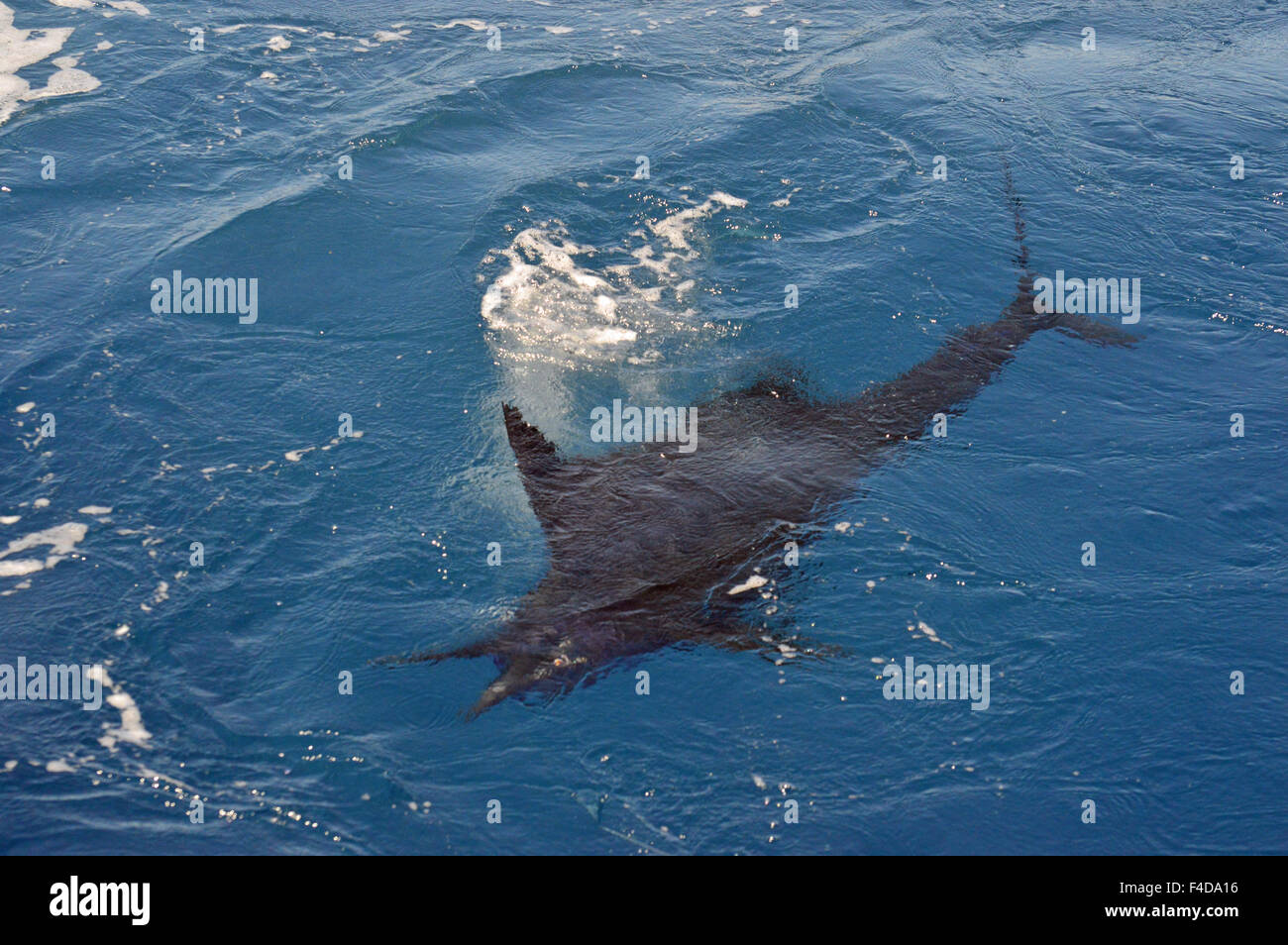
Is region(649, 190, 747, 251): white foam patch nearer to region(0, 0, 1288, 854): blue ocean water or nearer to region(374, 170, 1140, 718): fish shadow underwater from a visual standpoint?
region(0, 0, 1288, 854): blue ocean water

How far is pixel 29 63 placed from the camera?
30266mm

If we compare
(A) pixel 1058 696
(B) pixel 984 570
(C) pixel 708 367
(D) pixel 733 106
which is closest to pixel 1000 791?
(A) pixel 1058 696

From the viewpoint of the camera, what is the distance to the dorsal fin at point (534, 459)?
17.8 meters

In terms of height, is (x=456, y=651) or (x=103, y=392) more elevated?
(x=103, y=392)

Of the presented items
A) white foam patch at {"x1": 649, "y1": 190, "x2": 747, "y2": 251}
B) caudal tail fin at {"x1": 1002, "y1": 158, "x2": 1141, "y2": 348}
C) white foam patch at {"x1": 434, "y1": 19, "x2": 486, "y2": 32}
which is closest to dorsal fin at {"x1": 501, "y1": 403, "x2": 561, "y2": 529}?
white foam patch at {"x1": 649, "y1": 190, "x2": 747, "y2": 251}

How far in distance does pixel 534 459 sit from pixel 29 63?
74.5 ft

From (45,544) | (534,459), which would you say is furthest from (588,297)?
(45,544)

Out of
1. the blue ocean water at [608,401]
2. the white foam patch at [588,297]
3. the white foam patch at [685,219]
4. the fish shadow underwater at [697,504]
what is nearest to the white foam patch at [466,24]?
the blue ocean water at [608,401]

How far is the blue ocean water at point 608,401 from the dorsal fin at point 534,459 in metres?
0.28

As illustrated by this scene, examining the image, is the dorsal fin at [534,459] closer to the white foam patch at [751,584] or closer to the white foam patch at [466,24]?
the white foam patch at [751,584]

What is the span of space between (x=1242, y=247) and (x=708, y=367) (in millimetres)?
13619

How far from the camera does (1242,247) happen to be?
969 inches

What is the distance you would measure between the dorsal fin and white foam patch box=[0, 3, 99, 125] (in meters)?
18.9
